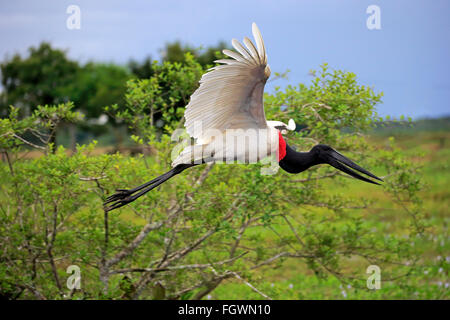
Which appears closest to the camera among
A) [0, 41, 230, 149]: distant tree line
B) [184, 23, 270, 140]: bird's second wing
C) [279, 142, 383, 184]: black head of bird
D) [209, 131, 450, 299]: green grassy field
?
[184, 23, 270, 140]: bird's second wing

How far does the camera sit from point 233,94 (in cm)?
428

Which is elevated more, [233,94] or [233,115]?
[233,94]

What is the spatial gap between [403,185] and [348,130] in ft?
2.88

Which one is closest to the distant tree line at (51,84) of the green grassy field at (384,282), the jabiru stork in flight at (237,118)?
the green grassy field at (384,282)

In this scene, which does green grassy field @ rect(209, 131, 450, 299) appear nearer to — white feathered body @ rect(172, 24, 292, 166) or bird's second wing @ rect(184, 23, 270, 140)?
white feathered body @ rect(172, 24, 292, 166)

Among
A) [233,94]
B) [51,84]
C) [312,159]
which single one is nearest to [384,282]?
[312,159]

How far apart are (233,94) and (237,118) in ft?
0.75

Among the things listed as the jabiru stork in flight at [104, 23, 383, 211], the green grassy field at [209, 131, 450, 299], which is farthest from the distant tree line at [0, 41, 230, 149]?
the jabiru stork in flight at [104, 23, 383, 211]

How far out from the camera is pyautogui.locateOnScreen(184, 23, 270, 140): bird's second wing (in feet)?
13.1

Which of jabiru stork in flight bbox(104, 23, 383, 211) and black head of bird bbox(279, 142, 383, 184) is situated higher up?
jabiru stork in flight bbox(104, 23, 383, 211)

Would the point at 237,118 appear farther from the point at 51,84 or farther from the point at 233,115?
the point at 51,84

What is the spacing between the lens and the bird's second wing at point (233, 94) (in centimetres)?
400

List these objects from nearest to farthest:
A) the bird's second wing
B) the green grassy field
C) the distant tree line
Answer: the bird's second wing < the green grassy field < the distant tree line
